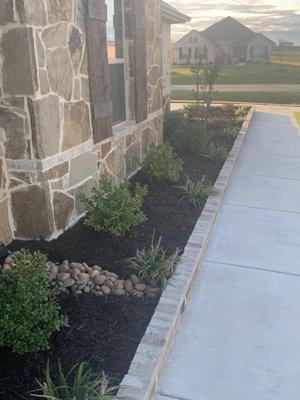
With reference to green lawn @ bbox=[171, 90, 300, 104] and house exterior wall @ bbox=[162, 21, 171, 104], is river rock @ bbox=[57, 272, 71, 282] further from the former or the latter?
green lawn @ bbox=[171, 90, 300, 104]

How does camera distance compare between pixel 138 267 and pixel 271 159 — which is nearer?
pixel 138 267

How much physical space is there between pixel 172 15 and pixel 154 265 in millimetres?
9053

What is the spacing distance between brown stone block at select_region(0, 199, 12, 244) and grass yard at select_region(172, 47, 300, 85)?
20977mm

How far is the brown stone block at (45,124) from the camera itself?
13.0ft

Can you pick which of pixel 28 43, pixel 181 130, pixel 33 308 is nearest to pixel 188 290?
pixel 33 308

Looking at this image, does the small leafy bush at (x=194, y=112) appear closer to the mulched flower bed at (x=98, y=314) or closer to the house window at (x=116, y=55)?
the house window at (x=116, y=55)

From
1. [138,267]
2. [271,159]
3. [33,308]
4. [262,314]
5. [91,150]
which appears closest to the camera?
[33,308]

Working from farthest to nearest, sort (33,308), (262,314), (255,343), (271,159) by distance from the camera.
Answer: (271,159) < (262,314) < (255,343) < (33,308)

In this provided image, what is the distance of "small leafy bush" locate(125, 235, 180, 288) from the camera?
382 cm

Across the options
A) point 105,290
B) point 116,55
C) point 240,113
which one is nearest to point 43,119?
point 105,290

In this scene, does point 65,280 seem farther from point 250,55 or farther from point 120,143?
point 250,55

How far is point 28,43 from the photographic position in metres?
3.76

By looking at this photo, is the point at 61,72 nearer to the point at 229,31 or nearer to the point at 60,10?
the point at 60,10

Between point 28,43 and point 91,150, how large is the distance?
1604 millimetres
